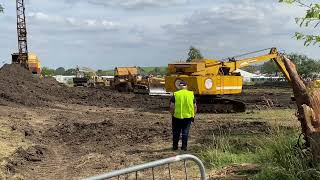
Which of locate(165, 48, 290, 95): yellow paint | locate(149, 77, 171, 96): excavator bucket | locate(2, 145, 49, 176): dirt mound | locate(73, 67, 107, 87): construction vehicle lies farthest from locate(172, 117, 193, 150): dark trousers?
locate(73, 67, 107, 87): construction vehicle

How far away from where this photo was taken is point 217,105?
25516 millimetres

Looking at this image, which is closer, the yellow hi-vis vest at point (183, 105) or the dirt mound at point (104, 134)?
the yellow hi-vis vest at point (183, 105)

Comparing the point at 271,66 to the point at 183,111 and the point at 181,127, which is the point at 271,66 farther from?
the point at 183,111

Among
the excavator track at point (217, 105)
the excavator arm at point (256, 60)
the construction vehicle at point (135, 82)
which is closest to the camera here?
the excavator arm at point (256, 60)

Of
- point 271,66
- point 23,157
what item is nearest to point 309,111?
point 23,157

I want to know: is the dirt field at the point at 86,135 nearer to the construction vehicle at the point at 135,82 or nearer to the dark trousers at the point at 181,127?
the dark trousers at the point at 181,127

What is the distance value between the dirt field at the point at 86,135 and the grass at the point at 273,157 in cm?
130

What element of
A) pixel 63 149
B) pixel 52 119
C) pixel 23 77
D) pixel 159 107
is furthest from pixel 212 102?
pixel 23 77

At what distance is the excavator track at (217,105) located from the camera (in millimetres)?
25547

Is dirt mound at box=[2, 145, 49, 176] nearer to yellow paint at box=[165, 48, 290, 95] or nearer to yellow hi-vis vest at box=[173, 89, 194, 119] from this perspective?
yellow hi-vis vest at box=[173, 89, 194, 119]

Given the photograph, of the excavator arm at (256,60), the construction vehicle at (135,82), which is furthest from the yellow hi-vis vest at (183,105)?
the construction vehicle at (135,82)

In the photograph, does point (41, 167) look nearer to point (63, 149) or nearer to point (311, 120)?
point (63, 149)

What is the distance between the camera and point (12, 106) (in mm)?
26688

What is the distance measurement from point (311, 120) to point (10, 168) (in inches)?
269
